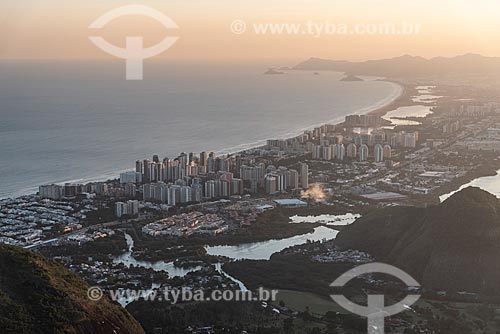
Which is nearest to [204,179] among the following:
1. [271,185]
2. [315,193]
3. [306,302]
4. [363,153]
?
[271,185]

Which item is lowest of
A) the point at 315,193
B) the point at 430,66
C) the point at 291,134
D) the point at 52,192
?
the point at 315,193

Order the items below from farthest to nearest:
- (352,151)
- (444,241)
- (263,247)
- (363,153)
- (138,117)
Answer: (138,117) < (352,151) < (363,153) < (263,247) < (444,241)

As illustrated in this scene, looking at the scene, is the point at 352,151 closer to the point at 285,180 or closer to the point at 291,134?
the point at 285,180

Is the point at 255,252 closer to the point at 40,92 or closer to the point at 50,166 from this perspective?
the point at 50,166

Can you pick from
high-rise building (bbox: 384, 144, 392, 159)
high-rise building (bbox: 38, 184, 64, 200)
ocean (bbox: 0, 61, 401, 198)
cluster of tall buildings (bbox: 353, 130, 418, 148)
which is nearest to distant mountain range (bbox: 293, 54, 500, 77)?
ocean (bbox: 0, 61, 401, 198)

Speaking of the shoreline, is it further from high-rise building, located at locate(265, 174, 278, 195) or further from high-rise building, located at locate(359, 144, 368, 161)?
high-rise building, located at locate(265, 174, 278, 195)

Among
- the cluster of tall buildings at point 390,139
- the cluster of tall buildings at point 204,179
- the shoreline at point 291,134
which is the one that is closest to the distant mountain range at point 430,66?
the shoreline at point 291,134

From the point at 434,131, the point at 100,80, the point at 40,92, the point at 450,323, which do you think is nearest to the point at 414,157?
the point at 434,131
